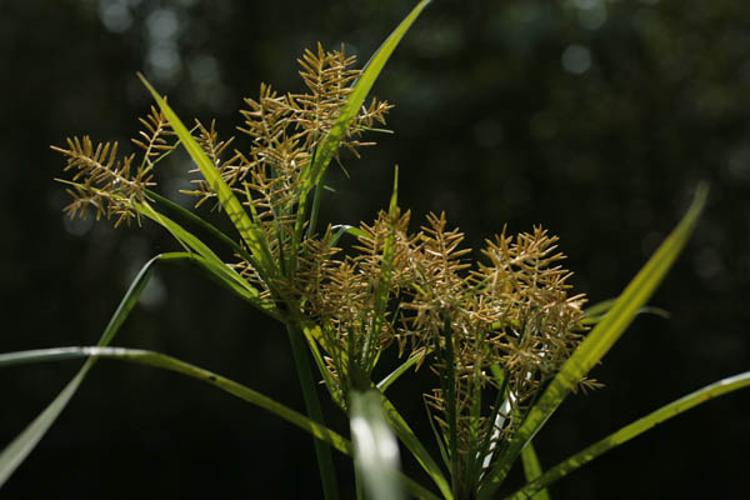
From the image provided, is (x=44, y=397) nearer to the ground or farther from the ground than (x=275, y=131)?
farther from the ground

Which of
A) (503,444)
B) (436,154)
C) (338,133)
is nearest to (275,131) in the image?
(338,133)

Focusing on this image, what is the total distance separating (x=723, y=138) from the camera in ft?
13.7

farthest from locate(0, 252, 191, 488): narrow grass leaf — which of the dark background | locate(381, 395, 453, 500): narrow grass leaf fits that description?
the dark background

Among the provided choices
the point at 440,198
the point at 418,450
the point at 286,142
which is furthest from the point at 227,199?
the point at 440,198

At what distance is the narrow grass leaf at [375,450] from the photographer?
0.23m

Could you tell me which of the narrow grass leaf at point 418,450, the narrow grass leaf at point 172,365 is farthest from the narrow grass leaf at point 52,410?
the narrow grass leaf at point 418,450

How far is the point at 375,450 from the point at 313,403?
156mm

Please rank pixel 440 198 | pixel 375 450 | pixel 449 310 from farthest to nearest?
pixel 440 198 < pixel 449 310 < pixel 375 450

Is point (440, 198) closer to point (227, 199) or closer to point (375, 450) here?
point (227, 199)

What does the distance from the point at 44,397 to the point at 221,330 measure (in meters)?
0.86

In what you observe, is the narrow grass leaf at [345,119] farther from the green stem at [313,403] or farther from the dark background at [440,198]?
the dark background at [440,198]

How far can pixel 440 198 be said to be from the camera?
164 inches

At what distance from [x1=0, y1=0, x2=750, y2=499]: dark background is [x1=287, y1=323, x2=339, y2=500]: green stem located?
3559mm

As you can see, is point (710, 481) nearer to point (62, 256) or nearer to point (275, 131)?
point (62, 256)
